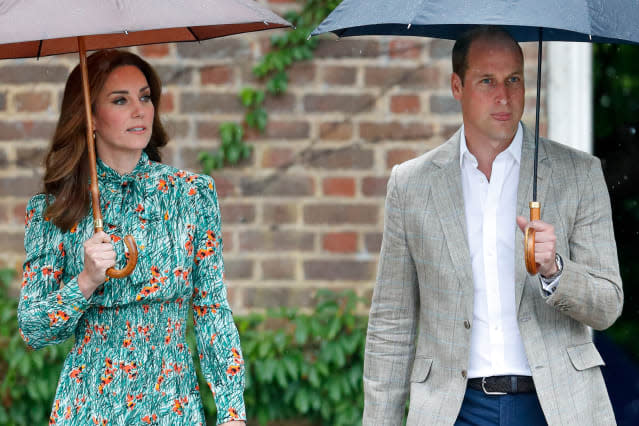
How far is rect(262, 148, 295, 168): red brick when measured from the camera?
502 centimetres

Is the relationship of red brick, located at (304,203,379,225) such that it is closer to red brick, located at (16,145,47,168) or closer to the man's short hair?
red brick, located at (16,145,47,168)

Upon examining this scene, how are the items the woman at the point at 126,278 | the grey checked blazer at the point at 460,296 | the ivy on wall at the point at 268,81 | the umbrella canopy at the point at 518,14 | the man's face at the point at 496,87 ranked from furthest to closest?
the ivy on wall at the point at 268,81 → the woman at the point at 126,278 → the man's face at the point at 496,87 → the grey checked blazer at the point at 460,296 → the umbrella canopy at the point at 518,14

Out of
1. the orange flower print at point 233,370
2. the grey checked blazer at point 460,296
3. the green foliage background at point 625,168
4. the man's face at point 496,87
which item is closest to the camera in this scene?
the grey checked blazer at point 460,296

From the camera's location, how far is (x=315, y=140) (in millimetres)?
5016

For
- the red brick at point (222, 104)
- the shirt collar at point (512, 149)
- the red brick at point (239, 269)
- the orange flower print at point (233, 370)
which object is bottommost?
the orange flower print at point (233, 370)

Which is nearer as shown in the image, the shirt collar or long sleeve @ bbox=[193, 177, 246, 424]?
the shirt collar

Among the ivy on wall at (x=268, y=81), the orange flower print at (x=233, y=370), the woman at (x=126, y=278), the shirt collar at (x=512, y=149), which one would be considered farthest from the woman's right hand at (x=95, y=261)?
the ivy on wall at (x=268, y=81)

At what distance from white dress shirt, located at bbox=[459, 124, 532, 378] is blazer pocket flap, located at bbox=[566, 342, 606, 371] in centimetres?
14

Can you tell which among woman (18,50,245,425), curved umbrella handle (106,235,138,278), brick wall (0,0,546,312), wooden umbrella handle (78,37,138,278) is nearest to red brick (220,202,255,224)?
brick wall (0,0,546,312)

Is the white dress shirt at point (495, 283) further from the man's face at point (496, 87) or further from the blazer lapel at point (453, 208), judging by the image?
the man's face at point (496, 87)

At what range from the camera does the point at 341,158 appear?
501 centimetres

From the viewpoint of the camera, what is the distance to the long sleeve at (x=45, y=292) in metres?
3.13

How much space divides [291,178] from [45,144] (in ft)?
3.92

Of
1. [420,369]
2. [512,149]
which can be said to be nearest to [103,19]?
[512,149]
